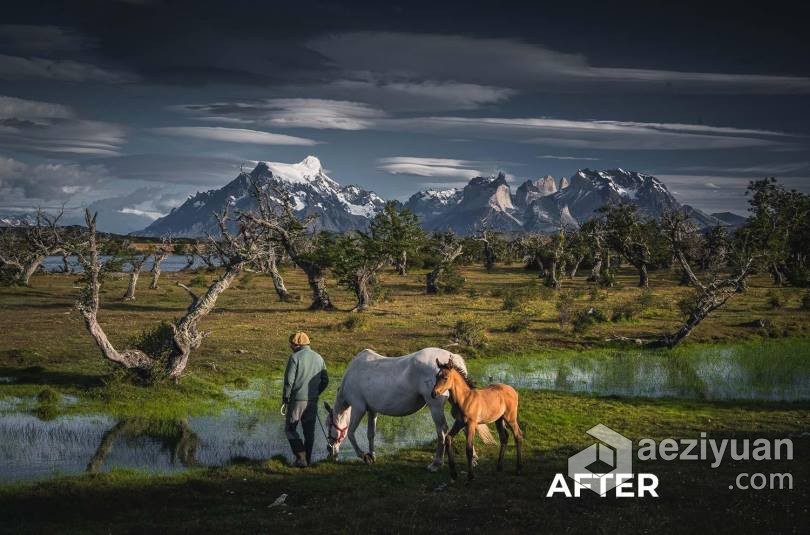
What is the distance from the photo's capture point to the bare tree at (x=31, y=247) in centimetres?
2287

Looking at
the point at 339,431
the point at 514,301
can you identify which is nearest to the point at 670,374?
the point at 339,431

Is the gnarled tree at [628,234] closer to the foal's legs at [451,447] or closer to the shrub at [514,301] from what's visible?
the shrub at [514,301]

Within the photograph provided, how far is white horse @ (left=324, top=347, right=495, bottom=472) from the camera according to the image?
1351 cm

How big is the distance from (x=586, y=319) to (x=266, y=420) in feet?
69.8

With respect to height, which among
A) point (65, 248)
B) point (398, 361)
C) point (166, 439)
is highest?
point (65, 248)

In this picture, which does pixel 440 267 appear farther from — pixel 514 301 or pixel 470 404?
pixel 470 404

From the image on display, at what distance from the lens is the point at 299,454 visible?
1357cm

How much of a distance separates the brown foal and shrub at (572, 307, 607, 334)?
20.7m

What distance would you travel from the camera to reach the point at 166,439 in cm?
1580

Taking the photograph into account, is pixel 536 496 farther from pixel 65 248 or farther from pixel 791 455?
pixel 65 248

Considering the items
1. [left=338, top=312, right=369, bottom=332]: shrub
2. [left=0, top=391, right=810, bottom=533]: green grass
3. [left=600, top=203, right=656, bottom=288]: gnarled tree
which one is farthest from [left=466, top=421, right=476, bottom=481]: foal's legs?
[left=600, top=203, right=656, bottom=288]: gnarled tree

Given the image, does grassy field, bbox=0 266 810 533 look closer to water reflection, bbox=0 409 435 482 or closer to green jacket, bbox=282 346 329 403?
water reflection, bbox=0 409 435 482

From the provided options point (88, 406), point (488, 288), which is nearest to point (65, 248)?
point (88, 406)

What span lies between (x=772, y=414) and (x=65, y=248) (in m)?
22.7
